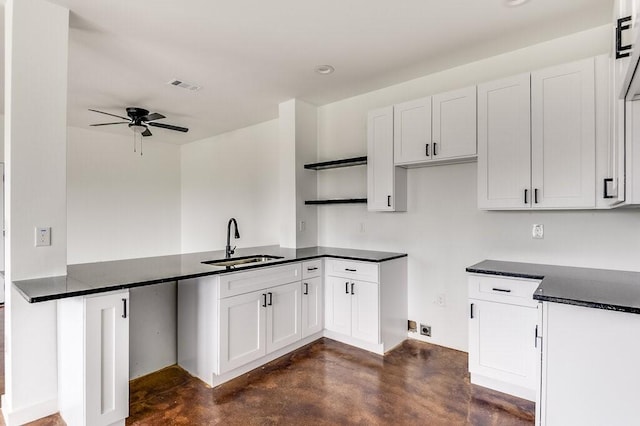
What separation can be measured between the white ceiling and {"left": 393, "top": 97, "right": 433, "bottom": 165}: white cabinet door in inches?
A: 15.4

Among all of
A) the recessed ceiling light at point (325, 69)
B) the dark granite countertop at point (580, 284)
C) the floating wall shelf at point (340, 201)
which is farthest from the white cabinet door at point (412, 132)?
the dark granite countertop at point (580, 284)

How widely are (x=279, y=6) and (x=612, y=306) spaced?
8.22 feet

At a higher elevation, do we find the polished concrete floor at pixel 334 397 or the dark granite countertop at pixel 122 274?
the dark granite countertop at pixel 122 274

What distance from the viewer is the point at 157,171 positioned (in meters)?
6.25

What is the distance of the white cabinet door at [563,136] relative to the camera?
7.64 ft

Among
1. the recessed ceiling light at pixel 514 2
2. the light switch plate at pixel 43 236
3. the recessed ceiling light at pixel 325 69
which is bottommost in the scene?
the light switch plate at pixel 43 236

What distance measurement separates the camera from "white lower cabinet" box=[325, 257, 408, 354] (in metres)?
3.20

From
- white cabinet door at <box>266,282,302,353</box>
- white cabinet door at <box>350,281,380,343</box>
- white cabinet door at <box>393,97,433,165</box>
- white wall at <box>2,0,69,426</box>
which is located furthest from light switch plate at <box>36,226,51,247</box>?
white cabinet door at <box>393,97,433,165</box>

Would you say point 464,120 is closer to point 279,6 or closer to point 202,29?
point 279,6

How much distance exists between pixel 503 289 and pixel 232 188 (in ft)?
13.8

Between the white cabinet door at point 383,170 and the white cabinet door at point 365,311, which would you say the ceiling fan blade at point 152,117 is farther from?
the white cabinet door at point 365,311

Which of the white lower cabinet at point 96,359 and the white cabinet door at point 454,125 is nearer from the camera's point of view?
the white lower cabinet at point 96,359

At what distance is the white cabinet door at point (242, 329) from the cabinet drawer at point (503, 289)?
5.45 ft

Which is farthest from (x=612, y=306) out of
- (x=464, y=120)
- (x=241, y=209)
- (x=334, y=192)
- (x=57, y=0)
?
(x=241, y=209)
